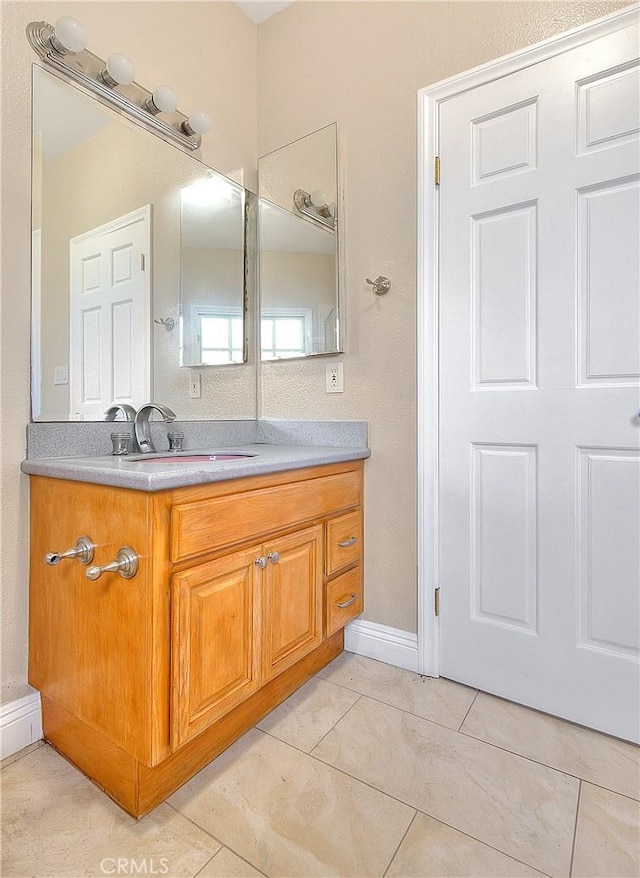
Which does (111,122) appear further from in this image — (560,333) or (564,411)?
(564,411)

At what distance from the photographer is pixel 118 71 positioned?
146cm

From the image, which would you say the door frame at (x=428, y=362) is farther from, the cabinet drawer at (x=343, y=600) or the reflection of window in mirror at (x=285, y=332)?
the reflection of window in mirror at (x=285, y=332)

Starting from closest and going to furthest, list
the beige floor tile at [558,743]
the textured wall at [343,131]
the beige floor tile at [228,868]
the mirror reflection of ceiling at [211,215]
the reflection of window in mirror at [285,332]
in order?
the beige floor tile at [228,868], the beige floor tile at [558,743], the textured wall at [343,131], the mirror reflection of ceiling at [211,215], the reflection of window in mirror at [285,332]

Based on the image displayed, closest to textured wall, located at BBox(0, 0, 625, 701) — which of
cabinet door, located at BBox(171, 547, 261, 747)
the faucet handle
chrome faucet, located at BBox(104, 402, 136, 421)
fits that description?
chrome faucet, located at BBox(104, 402, 136, 421)

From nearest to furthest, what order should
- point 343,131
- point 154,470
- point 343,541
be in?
1. point 154,470
2. point 343,541
3. point 343,131

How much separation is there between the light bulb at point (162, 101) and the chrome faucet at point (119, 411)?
1.05 meters

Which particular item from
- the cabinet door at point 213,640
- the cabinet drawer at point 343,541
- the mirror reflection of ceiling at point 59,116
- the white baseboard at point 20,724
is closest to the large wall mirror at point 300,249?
the cabinet drawer at point 343,541

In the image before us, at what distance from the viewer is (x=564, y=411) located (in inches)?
56.8

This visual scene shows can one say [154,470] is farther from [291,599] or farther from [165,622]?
[291,599]

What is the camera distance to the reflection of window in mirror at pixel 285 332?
201 cm

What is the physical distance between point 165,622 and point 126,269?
1.21 meters

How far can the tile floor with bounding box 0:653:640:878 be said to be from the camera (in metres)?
0.99

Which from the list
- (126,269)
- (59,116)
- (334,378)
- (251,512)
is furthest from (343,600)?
(59,116)

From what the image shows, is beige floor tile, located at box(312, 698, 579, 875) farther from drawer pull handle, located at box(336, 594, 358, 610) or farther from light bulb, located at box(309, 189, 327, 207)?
light bulb, located at box(309, 189, 327, 207)
